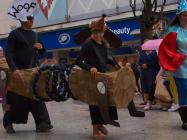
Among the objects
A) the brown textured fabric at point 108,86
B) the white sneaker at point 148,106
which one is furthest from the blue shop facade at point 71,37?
the brown textured fabric at point 108,86

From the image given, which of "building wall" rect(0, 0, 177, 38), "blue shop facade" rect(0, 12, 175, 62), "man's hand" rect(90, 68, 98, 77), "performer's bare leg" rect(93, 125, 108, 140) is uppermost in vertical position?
"man's hand" rect(90, 68, 98, 77)

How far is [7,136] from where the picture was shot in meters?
7.05

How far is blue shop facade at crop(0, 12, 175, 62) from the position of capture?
22266 millimetres

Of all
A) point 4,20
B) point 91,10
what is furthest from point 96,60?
point 4,20

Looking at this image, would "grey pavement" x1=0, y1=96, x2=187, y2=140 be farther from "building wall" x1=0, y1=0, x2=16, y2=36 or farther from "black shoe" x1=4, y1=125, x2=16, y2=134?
"building wall" x1=0, y1=0, x2=16, y2=36

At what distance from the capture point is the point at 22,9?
7.70 m

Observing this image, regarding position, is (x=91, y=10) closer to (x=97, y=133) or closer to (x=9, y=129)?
(x=9, y=129)

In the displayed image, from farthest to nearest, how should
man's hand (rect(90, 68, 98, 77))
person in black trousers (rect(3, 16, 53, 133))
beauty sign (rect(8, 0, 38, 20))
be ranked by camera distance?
beauty sign (rect(8, 0, 38, 20))
person in black trousers (rect(3, 16, 53, 133))
man's hand (rect(90, 68, 98, 77))

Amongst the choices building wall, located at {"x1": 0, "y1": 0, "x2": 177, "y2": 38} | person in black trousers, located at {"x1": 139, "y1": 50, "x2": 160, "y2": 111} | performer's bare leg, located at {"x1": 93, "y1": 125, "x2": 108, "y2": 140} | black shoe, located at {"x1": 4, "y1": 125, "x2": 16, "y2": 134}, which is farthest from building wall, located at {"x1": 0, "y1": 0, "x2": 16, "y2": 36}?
performer's bare leg, located at {"x1": 93, "y1": 125, "x2": 108, "y2": 140}

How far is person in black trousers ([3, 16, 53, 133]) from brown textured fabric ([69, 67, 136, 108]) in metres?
0.89

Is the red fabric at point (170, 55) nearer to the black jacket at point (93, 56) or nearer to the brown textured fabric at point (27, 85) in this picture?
the black jacket at point (93, 56)

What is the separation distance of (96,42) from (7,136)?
5.87 ft

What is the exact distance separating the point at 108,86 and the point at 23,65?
154cm

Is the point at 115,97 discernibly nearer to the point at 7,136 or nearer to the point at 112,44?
the point at 112,44
